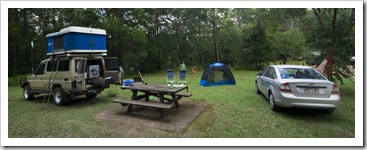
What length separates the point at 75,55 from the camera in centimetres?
616

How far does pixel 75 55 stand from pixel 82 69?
1.56ft

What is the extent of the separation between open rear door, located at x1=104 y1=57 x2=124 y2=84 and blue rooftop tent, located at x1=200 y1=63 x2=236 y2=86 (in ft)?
14.3

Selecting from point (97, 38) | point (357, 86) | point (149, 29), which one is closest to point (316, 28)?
point (357, 86)

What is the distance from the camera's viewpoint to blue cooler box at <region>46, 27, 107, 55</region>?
239 inches

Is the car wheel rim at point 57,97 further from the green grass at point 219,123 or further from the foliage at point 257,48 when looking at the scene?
the foliage at point 257,48

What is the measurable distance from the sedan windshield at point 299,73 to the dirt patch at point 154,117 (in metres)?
2.31

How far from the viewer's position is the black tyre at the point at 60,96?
6289 millimetres

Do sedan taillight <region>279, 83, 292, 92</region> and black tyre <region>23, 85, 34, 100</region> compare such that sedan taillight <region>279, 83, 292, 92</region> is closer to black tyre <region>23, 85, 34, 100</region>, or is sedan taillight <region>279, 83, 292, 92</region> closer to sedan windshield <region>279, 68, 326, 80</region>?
sedan windshield <region>279, 68, 326, 80</region>

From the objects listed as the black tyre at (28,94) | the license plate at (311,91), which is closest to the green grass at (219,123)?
the license plate at (311,91)

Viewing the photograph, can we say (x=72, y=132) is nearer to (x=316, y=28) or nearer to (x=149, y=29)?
(x=316, y=28)

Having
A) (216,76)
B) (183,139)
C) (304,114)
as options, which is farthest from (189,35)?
(183,139)

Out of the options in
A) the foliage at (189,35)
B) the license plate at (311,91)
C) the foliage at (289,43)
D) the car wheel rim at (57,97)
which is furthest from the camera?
the foliage at (289,43)

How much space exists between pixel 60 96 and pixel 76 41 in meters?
1.84

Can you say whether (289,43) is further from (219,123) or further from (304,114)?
(219,123)
